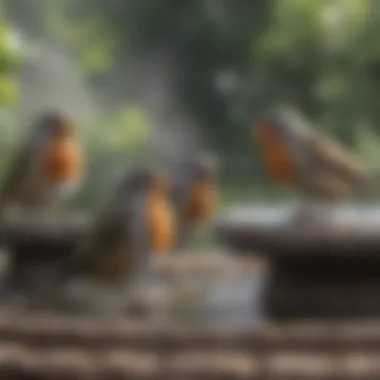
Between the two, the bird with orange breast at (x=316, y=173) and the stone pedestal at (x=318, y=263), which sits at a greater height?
the bird with orange breast at (x=316, y=173)

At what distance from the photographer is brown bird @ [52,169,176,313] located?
1284mm

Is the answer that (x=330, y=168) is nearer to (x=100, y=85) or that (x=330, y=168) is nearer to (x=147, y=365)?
(x=147, y=365)

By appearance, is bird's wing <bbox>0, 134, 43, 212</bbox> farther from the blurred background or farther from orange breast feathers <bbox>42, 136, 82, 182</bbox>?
the blurred background

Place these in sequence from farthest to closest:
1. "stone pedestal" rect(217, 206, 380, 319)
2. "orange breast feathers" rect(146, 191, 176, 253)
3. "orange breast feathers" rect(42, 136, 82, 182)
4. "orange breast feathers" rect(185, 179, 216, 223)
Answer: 1. "orange breast feathers" rect(185, 179, 216, 223)
2. "orange breast feathers" rect(42, 136, 82, 182)
3. "orange breast feathers" rect(146, 191, 176, 253)
4. "stone pedestal" rect(217, 206, 380, 319)

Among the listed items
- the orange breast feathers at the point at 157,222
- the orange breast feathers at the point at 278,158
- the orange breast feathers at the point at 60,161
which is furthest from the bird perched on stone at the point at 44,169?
the orange breast feathers at the point at 278,158

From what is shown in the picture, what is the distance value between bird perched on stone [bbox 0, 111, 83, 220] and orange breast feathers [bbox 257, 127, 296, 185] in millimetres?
312

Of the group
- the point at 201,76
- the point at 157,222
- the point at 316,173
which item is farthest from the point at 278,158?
the point at 201,76

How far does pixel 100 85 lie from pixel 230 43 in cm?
26

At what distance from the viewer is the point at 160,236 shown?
53.7 inches

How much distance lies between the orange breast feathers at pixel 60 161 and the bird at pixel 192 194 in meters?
0.27

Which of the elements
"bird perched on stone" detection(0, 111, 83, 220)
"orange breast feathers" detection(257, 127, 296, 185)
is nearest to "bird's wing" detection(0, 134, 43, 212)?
"bird perched on stone" detection(0, 111, 83, 220)

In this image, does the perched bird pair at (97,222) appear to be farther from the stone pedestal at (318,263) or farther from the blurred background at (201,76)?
the blurred background at (201,76)

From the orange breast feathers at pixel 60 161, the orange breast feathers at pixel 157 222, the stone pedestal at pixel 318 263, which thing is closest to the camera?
the stone pedestal at pixel 318 263

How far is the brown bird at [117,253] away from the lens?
4.21 ft
